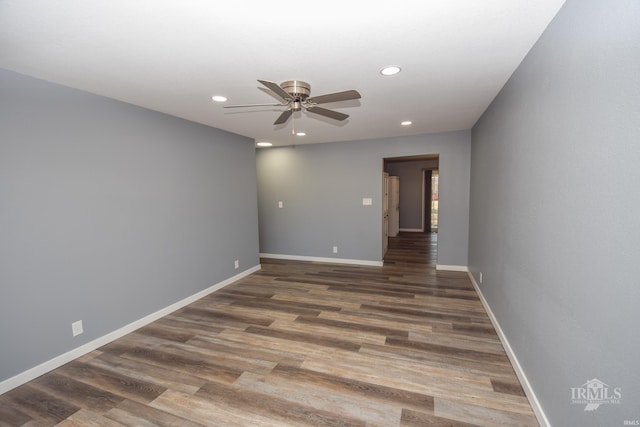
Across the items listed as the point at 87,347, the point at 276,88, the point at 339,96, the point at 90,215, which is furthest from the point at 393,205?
the point at 87,347

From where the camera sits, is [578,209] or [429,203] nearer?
[578,209]

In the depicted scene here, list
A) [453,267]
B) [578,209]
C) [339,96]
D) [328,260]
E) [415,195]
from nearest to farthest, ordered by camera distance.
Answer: [578,209] < [339,96] < [453,267] < [328,260] < [415,195]

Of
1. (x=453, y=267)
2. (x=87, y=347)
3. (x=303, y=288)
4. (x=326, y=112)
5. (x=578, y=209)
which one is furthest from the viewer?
(x=453, y=267)

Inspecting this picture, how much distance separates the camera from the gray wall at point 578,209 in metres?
1.01

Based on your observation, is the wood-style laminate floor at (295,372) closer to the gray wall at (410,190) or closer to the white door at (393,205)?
the white door at (393,205)

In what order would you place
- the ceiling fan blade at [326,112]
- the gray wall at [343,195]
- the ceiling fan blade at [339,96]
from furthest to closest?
1. the gray wall at [343,195]
2. the ceiling fan blade at [326,112]
3. the ceiling fan blade at [339,96]

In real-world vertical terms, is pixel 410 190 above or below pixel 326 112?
below

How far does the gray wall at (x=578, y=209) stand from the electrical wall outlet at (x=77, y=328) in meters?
3.73

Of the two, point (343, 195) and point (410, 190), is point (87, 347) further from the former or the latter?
point (410, 190)

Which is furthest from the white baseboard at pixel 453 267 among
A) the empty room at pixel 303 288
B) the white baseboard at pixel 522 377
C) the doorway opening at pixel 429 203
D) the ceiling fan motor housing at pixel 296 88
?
the doorway opening at pixel 429 203

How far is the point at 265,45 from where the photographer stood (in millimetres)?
1833

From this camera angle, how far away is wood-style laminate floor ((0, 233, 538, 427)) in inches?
72.6

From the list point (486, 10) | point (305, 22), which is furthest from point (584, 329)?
point (305, 22)

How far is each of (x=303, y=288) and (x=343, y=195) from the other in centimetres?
213
